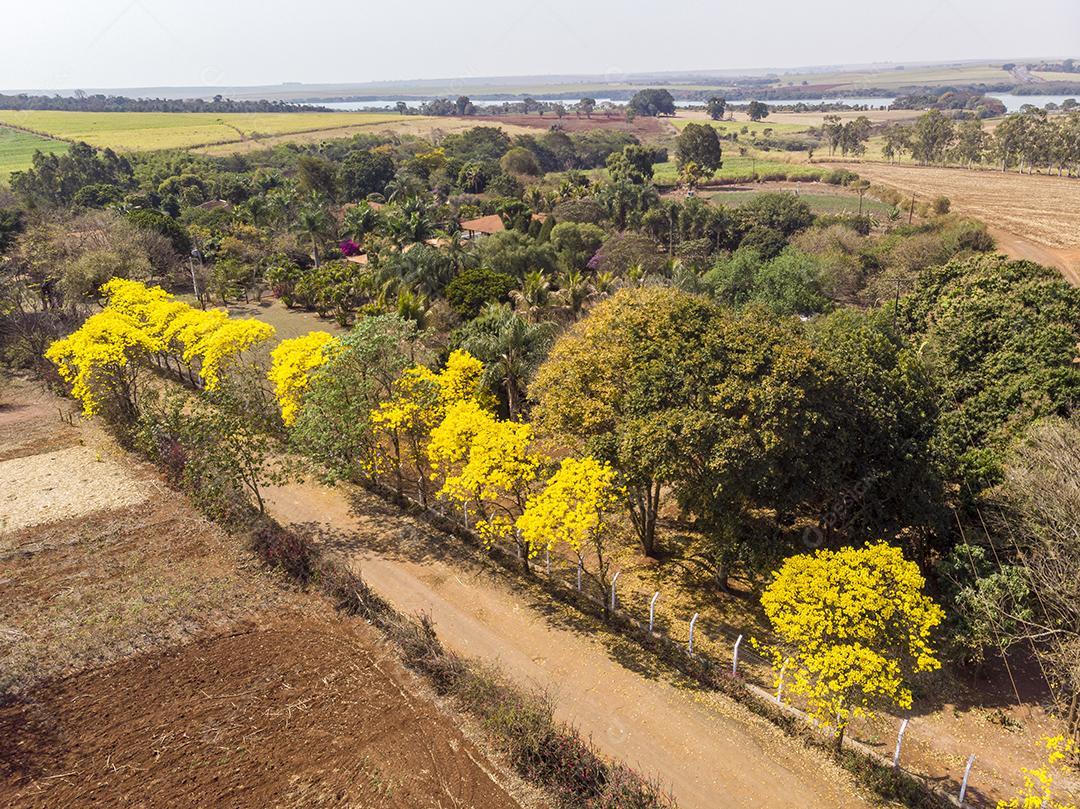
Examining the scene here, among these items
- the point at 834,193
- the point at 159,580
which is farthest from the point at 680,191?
the point at 159,580

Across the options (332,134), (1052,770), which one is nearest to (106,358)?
(1052,770)

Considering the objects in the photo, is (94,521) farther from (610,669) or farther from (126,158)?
(126,158)

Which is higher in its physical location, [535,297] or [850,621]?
[535,297]

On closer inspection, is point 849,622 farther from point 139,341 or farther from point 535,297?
→ point 139,341

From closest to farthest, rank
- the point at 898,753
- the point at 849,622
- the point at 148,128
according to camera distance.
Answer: the point at 898,753, the point at 849,622, the point at 148,128

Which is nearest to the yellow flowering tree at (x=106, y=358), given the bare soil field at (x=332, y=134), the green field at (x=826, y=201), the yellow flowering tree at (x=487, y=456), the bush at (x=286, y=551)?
the bush at (x=286, y=551)

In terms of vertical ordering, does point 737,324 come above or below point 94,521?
above
